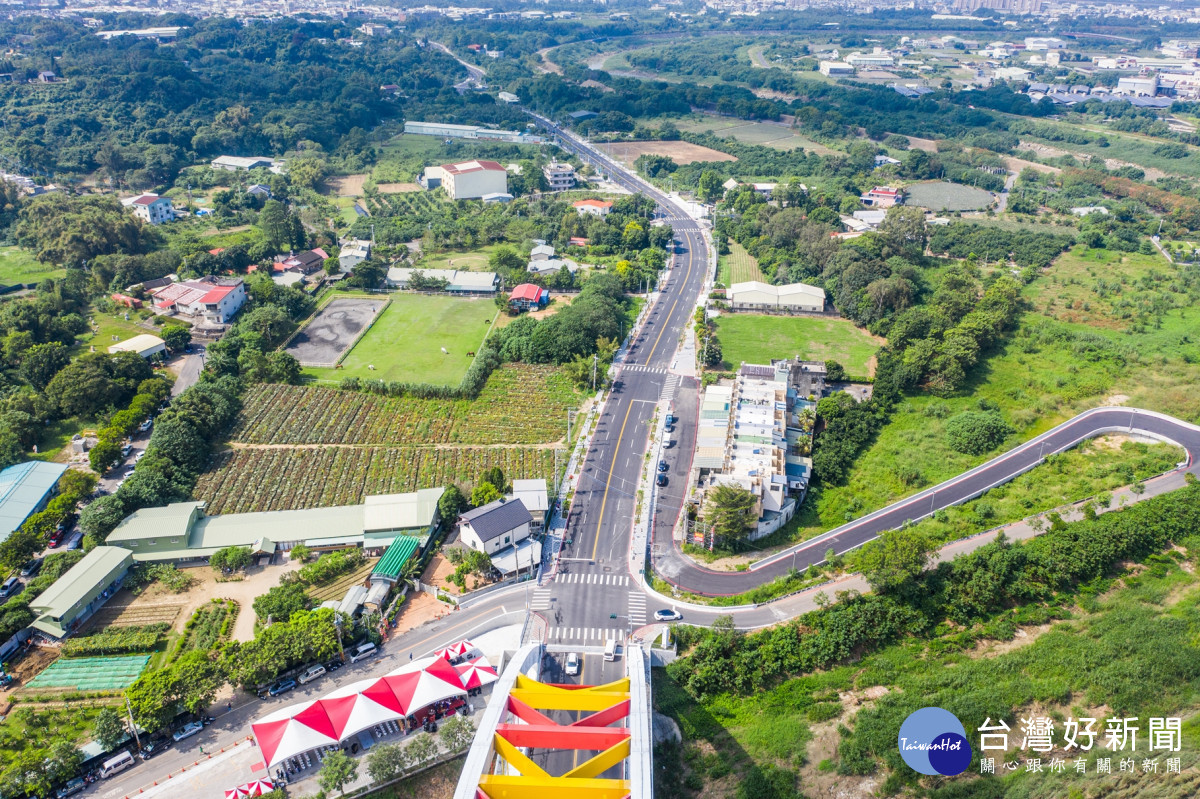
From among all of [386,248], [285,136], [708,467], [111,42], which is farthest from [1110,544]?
[111,42]

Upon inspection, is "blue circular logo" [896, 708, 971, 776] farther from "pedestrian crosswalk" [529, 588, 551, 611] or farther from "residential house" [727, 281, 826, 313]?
"residential house" [727, 281, 826, 313]

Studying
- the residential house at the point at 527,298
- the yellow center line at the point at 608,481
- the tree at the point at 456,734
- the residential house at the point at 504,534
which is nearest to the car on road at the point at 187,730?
the tree at the point at 456,734

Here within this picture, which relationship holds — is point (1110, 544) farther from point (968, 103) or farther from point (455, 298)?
point (968, 103)

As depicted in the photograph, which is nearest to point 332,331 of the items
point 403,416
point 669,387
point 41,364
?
point 403,416

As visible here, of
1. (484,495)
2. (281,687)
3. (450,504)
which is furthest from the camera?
Result: (484,495)

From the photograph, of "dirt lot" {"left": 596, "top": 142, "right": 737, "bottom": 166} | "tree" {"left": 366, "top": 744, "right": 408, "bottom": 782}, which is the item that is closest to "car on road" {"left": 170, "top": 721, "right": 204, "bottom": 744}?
"tree" {"left": 366, "top": 744, "right": 408, "bottom": 782}

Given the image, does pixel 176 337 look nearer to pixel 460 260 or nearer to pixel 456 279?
pixel 456 279
